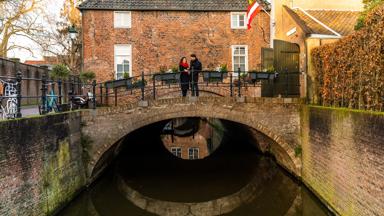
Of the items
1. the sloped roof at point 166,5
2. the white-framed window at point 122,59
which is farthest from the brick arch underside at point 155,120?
the sloped roof at point 166,5

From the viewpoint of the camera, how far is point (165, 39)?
1723 cm

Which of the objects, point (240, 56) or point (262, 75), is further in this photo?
point (240, 56)

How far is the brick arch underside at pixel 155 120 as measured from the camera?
35.3 feet

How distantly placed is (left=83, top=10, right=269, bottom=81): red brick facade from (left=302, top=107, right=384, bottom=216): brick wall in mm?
7878

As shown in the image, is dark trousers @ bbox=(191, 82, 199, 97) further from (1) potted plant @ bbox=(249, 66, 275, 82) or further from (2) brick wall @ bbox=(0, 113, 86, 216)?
(2) brick wall @ bbox=(0, 113, 86, 216)

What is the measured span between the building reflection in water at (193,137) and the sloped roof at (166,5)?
814 centimetres

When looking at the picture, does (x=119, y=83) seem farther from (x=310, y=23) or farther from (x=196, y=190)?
(x=310, y=23)

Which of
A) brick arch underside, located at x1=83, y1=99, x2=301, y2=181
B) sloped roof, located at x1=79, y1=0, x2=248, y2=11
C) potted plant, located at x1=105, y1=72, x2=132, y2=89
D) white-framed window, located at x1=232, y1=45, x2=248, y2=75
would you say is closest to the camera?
brick arch underside, located at x1=83, y1=99, x2=301, y2=181

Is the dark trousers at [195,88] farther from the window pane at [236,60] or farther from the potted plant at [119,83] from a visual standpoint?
the window pane at [236,60]

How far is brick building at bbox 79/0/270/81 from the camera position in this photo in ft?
55.9

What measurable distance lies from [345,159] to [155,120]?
217 inches

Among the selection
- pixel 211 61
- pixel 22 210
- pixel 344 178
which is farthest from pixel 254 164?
pixel 22 210

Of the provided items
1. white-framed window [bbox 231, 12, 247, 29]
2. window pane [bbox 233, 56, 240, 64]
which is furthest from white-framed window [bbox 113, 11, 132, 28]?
window pane [bbox 233, 56, 240, 64]

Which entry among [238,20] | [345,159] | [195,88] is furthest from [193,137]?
[345,159]
